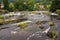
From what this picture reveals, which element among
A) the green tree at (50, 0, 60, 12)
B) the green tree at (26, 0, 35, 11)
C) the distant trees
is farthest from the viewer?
the green tree at (26, 0, 35, 11)

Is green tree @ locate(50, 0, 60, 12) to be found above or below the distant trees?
above

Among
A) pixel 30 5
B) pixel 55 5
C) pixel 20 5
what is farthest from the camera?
pixel 30 5

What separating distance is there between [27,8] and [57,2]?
15408 millimetres

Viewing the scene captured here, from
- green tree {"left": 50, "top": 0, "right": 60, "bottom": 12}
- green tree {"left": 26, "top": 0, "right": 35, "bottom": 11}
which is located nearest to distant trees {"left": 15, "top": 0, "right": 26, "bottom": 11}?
green tree {"left": 26, "top": 0, "right": 35, "bottom": 11}

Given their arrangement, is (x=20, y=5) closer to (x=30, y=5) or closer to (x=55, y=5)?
(x=30, y=5)

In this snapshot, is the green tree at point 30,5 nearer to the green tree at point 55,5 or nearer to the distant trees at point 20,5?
the distant trees at point 20,5

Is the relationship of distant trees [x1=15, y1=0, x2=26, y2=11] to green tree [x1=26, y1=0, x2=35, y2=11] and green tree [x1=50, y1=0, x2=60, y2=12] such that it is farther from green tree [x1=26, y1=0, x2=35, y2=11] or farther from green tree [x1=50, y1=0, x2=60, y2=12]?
green tree [x1=50, y1=0, x2=60, y2=12]

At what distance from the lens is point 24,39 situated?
21.5 metres

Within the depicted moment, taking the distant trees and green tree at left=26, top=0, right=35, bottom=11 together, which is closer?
the distant trees

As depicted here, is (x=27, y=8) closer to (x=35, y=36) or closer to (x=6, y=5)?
(x=6, y=5)

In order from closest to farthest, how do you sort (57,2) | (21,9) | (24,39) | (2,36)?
(24,39)
(2,36)
(57,2)
(21,9)

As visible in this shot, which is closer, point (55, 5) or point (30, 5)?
point (55, 5)

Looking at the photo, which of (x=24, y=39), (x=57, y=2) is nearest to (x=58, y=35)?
(x=24, y=39)

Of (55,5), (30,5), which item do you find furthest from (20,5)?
(55,5)
